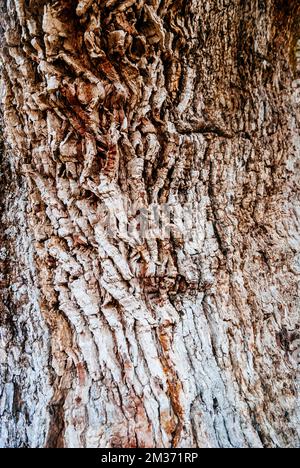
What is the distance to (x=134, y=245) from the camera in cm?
199

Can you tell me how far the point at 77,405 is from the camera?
186 cm

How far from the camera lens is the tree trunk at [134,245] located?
73.7 inches

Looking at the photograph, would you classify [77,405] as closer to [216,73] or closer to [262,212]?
[262,212]

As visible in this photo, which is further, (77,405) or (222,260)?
(222,260)

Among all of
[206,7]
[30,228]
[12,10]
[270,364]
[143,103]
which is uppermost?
[206,7]

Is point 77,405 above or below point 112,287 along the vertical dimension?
below

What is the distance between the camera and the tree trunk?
187 centimetres

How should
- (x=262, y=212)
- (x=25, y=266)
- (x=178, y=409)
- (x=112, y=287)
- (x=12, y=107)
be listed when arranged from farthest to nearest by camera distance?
(x=262, y=212) < (x=25, y=266) < (x=12, y=107) < (x=112, y=287) < (x=178, y=409)

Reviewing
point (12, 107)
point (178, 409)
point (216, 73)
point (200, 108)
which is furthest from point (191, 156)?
point (178, 409)

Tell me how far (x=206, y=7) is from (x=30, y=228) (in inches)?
64.2

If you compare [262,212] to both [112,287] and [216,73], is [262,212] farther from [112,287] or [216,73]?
[112,287]

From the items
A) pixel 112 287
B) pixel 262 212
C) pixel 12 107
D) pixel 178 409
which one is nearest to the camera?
pixel 178 409

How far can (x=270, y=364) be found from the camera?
85.3 inches

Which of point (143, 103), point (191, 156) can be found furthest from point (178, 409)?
point (143, 103)
